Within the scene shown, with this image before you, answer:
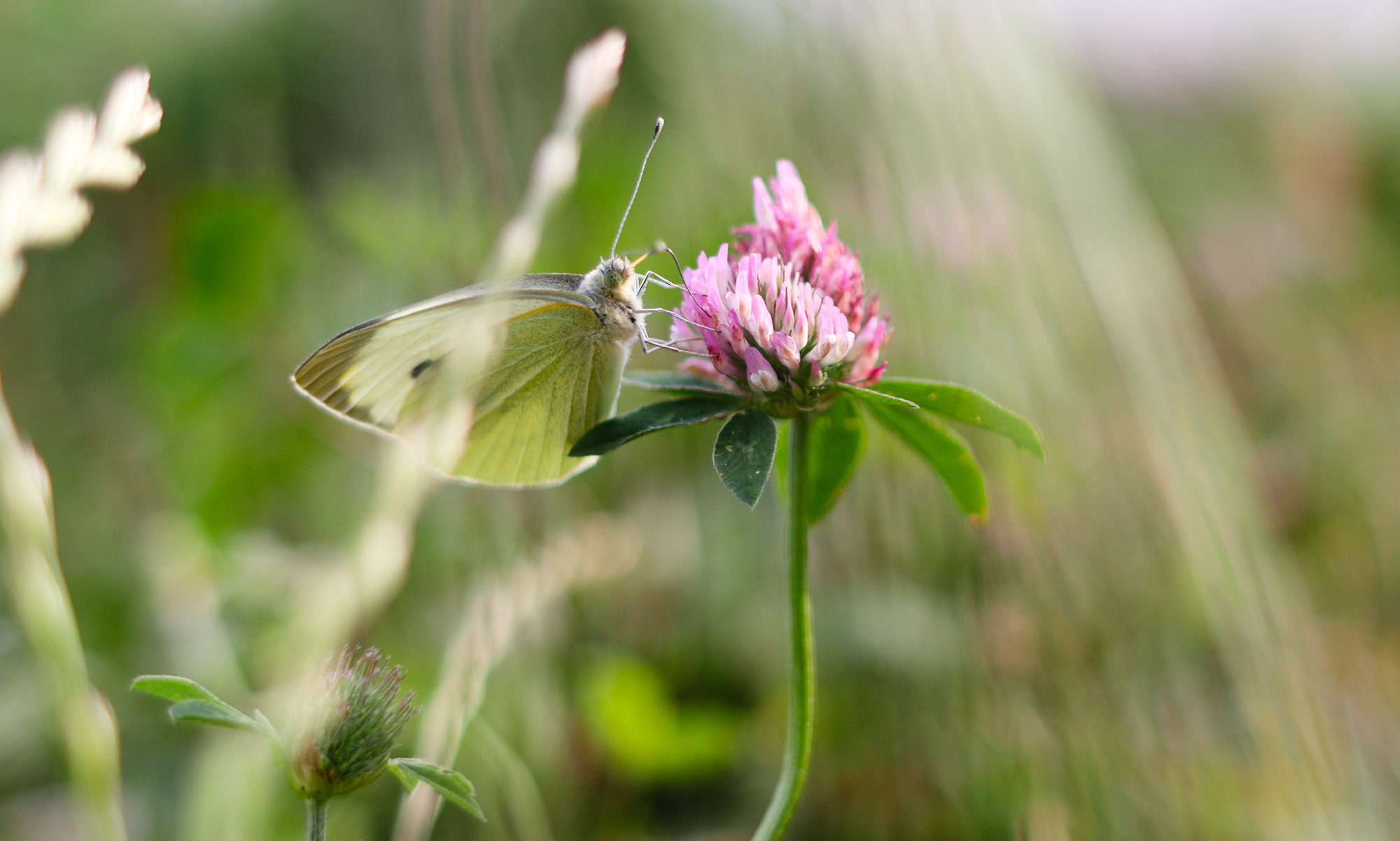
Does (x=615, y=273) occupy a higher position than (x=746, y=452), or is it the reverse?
(x=615, y=273)

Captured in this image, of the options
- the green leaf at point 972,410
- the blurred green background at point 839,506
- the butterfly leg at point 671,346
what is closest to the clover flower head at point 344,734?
the butterfly leg at point 671,346

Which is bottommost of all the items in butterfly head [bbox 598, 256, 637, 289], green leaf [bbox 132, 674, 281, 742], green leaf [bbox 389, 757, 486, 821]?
green leaf [bbox 389, 757, 486, 821]

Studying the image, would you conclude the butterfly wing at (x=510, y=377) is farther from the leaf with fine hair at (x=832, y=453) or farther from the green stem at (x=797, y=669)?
the green stem at (x=797, y=669)

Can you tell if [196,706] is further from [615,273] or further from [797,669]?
[615,273]

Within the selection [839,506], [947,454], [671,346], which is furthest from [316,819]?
[839,506]

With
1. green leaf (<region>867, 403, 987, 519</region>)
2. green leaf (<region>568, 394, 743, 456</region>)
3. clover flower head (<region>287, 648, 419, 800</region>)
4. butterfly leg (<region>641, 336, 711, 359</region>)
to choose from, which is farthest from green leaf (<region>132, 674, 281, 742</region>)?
green leaf (<region>867, 403, 987, 519</region>)

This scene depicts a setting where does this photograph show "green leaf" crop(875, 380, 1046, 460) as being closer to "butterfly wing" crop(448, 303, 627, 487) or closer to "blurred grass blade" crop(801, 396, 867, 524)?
"blurred grass blade" crop(801, 396, 867, 524)
